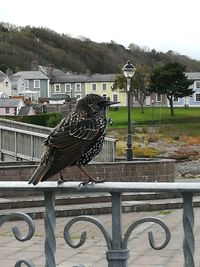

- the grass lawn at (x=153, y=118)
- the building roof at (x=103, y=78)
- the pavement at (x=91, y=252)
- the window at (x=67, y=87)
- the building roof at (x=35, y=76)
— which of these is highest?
the building roof at (x=35, y=76)

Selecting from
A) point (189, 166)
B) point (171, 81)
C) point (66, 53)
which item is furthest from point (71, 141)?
point (66, 53)

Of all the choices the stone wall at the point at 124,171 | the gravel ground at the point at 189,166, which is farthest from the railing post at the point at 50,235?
the gravel ground at the point at 189,166

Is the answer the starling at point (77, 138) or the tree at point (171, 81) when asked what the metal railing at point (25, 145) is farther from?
the tree at point (171, 81)

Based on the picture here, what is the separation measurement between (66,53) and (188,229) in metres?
168

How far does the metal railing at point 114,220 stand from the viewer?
254 cm

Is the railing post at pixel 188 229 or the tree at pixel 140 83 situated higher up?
the tree at pixel 140 83

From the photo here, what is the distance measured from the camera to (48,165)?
299 cm

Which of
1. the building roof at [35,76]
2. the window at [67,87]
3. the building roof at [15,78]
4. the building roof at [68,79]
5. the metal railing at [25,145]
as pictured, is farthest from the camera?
the building roof at [35,76]

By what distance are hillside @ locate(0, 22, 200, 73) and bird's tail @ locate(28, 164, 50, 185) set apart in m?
143

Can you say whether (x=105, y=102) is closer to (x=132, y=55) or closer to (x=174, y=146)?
(x=174, y=146)

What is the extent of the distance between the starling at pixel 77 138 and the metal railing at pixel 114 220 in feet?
0.63

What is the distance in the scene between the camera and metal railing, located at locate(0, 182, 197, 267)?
99.9 inches

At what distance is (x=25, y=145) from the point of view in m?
20.9

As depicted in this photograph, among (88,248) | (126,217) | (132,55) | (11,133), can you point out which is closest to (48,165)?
(88,248)
